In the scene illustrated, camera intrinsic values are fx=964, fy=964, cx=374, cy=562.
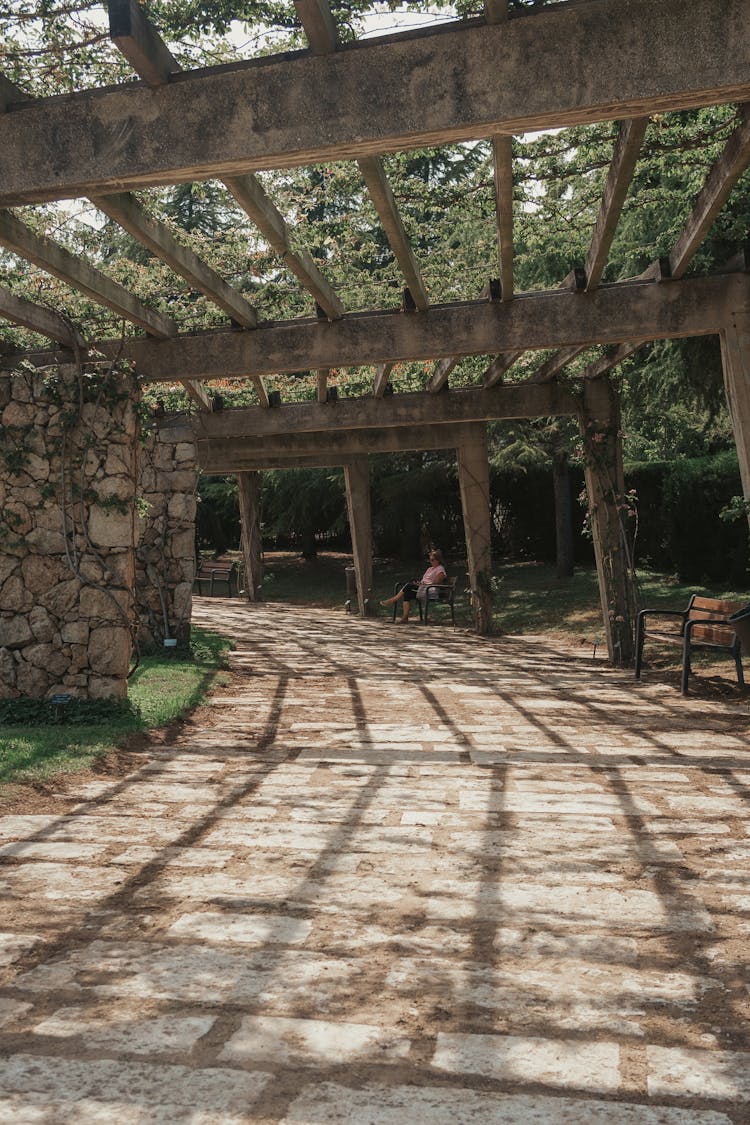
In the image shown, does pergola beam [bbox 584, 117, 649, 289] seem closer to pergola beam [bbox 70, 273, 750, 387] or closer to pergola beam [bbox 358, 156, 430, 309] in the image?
pergola beam [bbox 70, 273, 750, 387]

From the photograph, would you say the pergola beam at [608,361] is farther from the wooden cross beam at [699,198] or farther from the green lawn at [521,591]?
the green lawn at [521,591]

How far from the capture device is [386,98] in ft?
11.5

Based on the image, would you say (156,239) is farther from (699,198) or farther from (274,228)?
(699,198)

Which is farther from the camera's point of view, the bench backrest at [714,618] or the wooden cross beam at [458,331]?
the bench backrest at [714,618]

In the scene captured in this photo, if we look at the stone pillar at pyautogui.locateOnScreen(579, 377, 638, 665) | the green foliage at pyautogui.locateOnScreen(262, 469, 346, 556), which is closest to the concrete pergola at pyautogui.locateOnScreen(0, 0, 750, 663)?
the stone pillar at pyautogui.locateOnScreen(579, 377, 638, 665)

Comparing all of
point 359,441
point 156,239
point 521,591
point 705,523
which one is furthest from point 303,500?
point 156,239

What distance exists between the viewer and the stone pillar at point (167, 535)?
10.6 meters

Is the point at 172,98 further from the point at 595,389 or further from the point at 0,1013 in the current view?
the point at 595,389

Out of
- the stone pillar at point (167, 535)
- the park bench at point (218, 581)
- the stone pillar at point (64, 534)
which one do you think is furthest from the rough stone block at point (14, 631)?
the park bench at point (218, 581)

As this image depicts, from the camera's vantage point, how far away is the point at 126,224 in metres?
4.89

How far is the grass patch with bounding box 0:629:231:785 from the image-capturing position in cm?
534

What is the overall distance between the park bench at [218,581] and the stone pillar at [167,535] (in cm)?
1085

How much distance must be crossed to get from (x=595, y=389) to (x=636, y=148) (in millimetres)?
5839

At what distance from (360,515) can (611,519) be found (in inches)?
281
